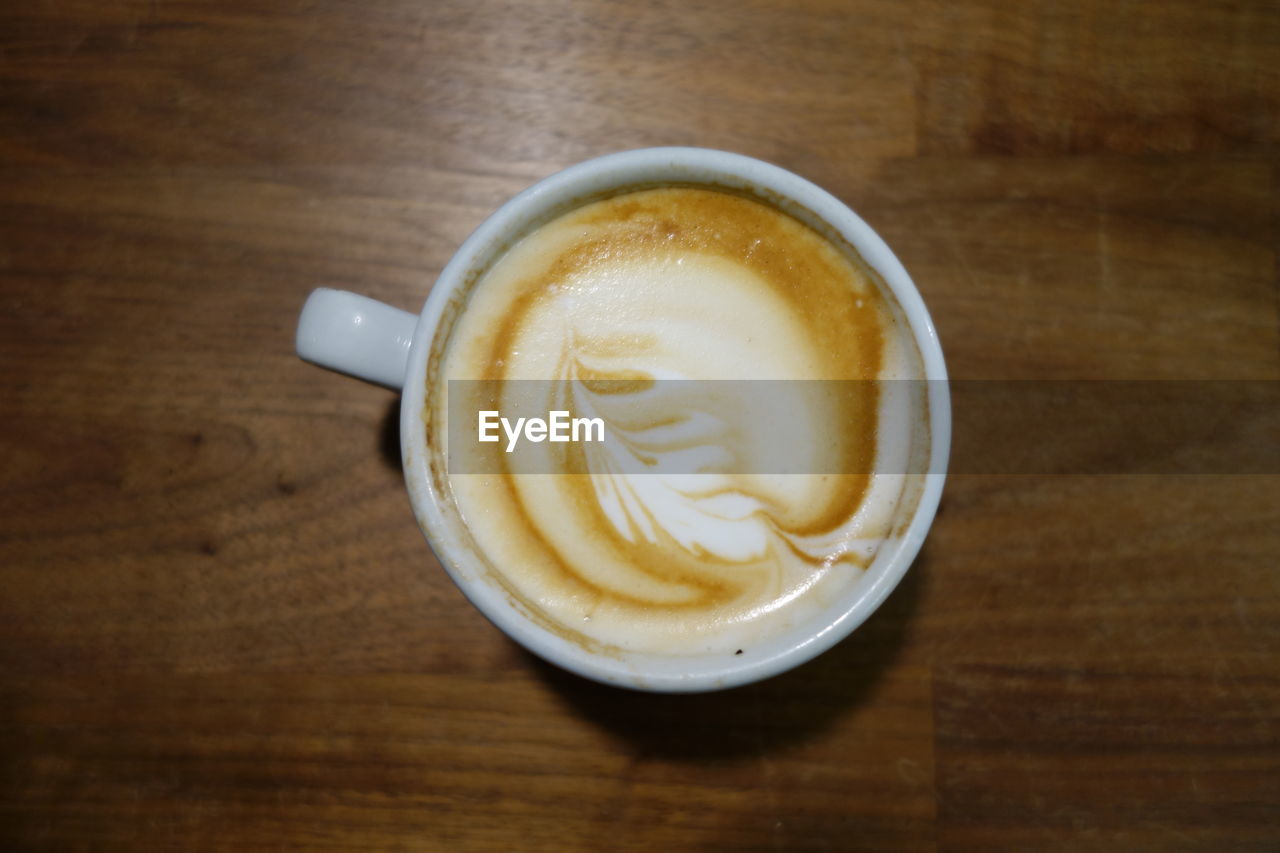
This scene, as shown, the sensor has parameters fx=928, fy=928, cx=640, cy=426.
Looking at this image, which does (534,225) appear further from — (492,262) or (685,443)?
(685,443)

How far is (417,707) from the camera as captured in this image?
0.82 m

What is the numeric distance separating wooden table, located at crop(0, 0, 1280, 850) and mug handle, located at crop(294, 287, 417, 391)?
0.17 m

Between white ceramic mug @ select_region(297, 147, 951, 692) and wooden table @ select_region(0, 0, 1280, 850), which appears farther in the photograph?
wooden table @ select_region(0, 0, 1280, 850)

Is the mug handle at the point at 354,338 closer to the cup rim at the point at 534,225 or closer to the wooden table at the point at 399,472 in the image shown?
the cup rim at the point at 534,225

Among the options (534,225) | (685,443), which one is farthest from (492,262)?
(685,443)

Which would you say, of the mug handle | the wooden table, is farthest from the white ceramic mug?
the wooden table

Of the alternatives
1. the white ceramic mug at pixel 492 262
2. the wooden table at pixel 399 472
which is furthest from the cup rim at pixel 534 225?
the wooden table at pixel 399 472

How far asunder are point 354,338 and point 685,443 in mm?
243

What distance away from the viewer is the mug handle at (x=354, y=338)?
64 centimetres

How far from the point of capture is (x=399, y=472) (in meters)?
0.82

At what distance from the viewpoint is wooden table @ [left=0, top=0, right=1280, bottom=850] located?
2.67 feet

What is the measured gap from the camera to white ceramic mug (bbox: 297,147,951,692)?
2.05ft

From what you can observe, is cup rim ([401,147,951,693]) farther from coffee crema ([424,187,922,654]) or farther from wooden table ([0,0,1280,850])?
wooden table ([0,0,1280,850])

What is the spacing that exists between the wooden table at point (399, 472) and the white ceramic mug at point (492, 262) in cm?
17
